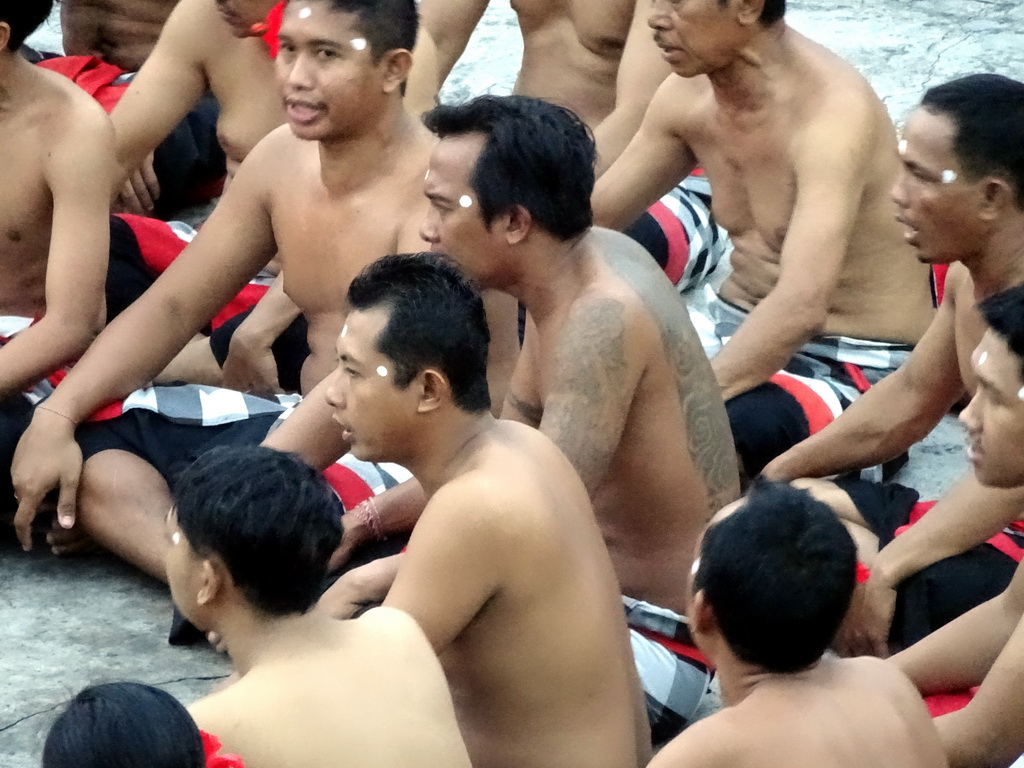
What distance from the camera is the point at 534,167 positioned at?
9.82ft

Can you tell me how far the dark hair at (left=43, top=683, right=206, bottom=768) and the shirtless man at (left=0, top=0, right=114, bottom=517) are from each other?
1847 millimetres

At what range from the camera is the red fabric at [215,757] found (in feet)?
6.15

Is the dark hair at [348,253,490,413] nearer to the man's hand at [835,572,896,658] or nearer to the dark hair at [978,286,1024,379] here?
the dark hair at [978,286,1024,379]

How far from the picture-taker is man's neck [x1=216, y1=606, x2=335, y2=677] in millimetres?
2162

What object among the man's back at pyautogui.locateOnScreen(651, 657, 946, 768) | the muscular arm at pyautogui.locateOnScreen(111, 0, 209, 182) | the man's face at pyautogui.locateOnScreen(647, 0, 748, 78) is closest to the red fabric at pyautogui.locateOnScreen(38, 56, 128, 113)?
the muscular arm at pyautogui.locateOnScreen(111, 0, 209, 182)

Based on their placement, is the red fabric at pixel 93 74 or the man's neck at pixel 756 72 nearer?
the man's neck at pixel 756 72

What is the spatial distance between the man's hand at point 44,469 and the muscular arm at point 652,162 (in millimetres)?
1417

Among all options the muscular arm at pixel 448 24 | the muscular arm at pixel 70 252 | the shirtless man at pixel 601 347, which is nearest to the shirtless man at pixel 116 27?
the muscular arm at pixel 448 24

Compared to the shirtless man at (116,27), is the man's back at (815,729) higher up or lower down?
higher up

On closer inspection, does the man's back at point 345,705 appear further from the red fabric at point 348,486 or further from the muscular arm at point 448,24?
the muscular arm at point 448,24

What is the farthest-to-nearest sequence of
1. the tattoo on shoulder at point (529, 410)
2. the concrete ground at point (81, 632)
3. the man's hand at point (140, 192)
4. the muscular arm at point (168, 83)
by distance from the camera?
the man's hand at point (140, 192)
the muscular arm at point (168, 83)
the tattoo on shoulder at point (529, 410)
the concrete ground at point (81, 632)

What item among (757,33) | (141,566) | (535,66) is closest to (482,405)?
(141,566)

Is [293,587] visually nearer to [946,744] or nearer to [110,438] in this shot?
[946,744]

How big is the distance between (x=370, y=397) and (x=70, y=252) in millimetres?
1304
